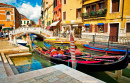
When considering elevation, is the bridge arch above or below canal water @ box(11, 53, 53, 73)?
above

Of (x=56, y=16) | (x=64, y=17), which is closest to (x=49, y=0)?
(x=56, y=16)

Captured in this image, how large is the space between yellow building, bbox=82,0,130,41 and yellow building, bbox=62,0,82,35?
3.93 feet

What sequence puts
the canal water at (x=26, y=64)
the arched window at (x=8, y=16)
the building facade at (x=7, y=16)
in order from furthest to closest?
the arched window at (x=8, y=16) → the building facade at (x=7, y=16) → the canal water at (x=26, y=64)

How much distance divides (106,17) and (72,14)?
20.2ft

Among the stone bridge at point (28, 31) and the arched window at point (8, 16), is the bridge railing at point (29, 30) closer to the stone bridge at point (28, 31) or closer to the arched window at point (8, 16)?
the stone bridge at point (28, 31)

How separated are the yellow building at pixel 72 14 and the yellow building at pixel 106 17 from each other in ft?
3.93

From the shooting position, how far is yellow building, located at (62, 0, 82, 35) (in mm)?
16511

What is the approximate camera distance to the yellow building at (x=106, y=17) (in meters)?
11.3

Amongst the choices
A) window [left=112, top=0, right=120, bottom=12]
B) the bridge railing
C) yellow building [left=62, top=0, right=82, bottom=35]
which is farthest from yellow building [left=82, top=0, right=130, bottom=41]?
the bridge railing

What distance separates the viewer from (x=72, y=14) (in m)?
17.6

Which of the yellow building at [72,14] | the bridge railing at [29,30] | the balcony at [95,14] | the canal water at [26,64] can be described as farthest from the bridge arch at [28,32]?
the canal water at [26,64]

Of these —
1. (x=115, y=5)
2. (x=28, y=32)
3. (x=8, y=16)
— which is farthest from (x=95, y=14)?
(x=8, y=16)

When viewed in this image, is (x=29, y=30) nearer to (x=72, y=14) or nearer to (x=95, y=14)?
(x=72, y=14)

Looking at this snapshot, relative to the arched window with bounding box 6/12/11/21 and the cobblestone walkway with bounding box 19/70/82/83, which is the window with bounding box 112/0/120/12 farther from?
the arched window with bounding box 6/12/11/21
